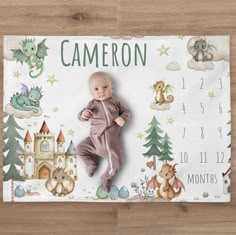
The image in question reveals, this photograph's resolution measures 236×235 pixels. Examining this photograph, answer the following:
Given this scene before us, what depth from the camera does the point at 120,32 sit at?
3.40ft

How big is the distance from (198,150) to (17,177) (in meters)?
0.41

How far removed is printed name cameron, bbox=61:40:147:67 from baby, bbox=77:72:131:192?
0.12 ft

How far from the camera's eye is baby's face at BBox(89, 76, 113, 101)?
102cm

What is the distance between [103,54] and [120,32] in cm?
6

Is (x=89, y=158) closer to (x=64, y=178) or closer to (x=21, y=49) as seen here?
(x=64, y=178)

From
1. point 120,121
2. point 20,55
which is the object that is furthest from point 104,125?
point 20,55

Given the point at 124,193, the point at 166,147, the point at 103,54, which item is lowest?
the point at 124,193

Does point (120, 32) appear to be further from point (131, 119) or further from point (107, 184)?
point (107, 184)

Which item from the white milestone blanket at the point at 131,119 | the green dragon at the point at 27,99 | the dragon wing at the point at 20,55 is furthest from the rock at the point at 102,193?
the dragon wing at the point at 20,55

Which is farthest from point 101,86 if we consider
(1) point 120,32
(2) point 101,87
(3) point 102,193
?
(3) point 102,193

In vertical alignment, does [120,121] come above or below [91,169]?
above

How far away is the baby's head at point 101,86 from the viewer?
3.35ft

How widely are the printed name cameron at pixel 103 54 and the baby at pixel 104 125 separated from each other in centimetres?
4

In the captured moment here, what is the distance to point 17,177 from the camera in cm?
103
